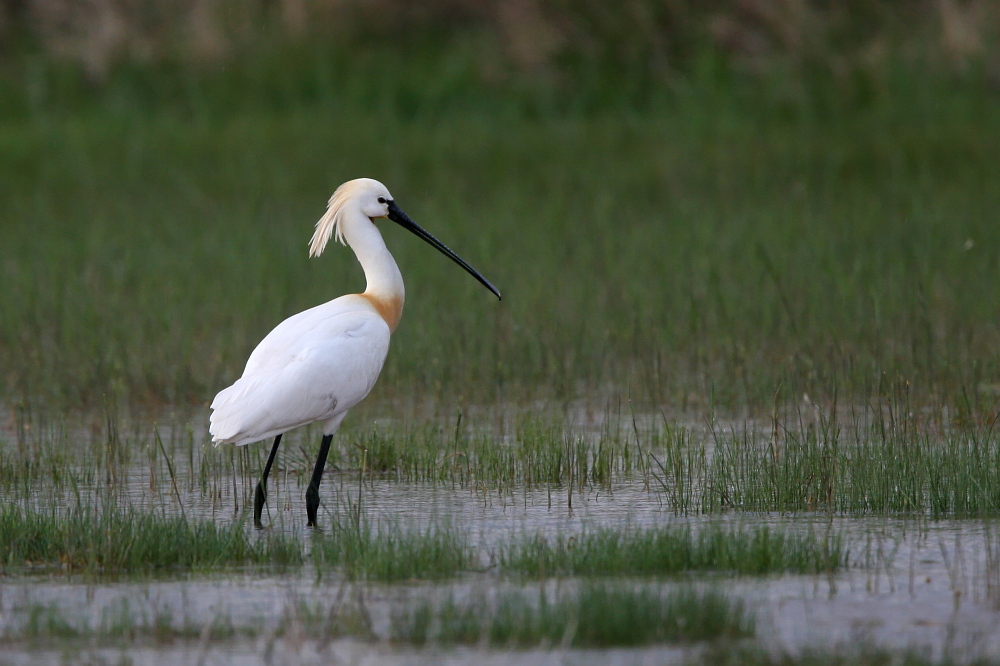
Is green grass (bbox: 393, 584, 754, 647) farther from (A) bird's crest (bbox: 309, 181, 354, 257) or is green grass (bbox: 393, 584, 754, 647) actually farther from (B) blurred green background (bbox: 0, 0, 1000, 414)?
(A) bird's crest (bbox: 309, 181, 354, 257)

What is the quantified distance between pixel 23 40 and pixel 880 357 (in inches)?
600

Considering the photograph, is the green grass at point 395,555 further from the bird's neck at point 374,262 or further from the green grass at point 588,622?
the bird's neck at point 374,262

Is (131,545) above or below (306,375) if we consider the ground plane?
below

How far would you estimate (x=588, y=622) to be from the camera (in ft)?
15.6

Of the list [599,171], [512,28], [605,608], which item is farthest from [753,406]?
[512,28]

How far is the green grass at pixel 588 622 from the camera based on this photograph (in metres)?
4.73

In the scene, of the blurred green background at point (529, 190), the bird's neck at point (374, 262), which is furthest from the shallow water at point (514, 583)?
the blurred green background at point (529, 190)

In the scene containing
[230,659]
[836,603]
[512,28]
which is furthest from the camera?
[512,28]

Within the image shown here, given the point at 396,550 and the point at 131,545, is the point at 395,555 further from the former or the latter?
the point at 131,545

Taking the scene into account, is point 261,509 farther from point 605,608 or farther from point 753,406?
point 753,406

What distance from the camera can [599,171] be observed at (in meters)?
15.8

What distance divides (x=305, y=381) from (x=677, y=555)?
2.06 metres

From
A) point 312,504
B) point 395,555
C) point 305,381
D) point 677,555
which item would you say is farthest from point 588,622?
point 305,381

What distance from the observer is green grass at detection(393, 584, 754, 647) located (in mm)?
4727
